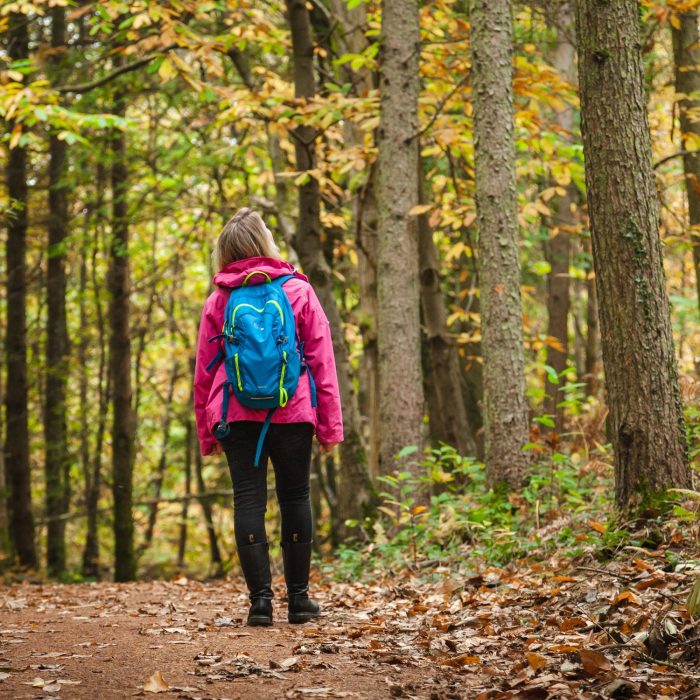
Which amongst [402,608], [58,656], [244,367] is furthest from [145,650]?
[402,608]

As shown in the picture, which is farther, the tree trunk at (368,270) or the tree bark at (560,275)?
the tree bark at (560,275)

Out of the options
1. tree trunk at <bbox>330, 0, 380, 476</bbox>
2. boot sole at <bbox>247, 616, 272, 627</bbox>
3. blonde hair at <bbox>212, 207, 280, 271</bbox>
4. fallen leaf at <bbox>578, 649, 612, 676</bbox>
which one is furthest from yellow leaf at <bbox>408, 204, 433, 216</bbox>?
fallen leaf at <bbox>578, 649, 612, 676</bbox>

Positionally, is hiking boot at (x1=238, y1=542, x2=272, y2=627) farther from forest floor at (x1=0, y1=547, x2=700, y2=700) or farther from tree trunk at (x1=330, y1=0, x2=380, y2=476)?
tree trunk at (x1=330, y1=0, x2=380, y2=476)

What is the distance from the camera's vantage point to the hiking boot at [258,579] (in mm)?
4938

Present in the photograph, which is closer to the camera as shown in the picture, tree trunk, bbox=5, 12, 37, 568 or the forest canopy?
the forest canopy

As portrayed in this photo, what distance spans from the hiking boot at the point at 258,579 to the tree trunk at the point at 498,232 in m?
3.27

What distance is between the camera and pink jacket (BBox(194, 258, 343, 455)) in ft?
16.1

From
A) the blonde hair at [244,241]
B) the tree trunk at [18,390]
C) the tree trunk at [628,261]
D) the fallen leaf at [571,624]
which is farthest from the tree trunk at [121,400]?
the fallen leaf at [571,624]

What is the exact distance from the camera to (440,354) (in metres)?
11.1

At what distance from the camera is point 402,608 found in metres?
5.49

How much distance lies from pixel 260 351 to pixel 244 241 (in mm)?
731

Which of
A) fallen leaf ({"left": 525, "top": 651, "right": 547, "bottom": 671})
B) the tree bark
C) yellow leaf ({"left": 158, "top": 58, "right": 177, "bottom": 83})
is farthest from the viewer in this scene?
the tree bark

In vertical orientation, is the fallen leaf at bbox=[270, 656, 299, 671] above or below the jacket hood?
below

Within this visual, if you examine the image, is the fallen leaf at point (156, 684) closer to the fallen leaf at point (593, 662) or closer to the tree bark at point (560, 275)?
the fallen leaf at point (593, 662)
